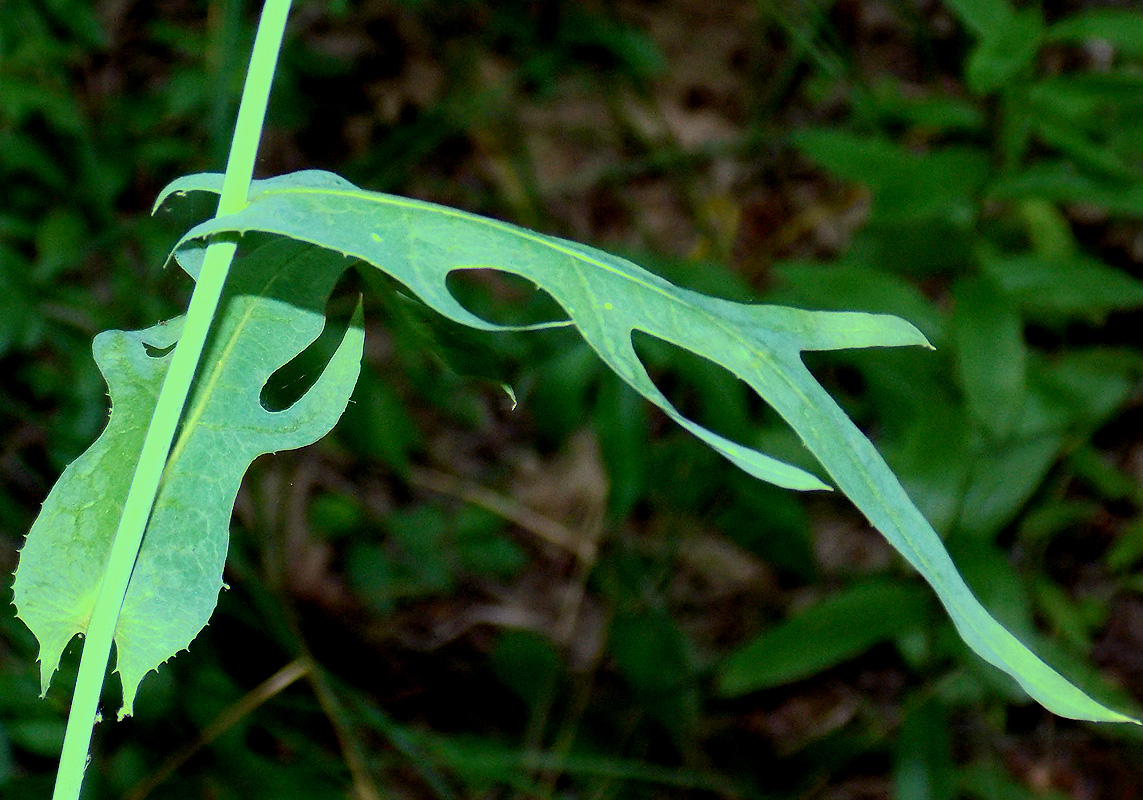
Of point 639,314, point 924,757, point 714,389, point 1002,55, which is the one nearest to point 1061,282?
point 1002,55

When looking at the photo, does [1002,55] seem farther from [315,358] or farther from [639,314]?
[639,314]

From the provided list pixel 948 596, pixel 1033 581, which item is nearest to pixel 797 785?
pixel 1033 581

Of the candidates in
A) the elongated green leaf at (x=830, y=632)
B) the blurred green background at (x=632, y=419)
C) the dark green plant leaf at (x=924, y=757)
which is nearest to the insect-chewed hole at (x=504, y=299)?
the blurred green background at (x=632, y=419)

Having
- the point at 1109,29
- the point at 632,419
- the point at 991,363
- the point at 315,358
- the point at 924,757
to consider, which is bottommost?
the point at 924,757

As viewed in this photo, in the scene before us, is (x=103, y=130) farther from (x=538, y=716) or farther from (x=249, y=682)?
(x=538, y=716)

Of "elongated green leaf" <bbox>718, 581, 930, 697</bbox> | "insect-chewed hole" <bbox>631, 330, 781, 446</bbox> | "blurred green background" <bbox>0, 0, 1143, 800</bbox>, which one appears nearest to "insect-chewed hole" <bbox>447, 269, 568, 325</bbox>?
"blurred green background" <bbox>0, 0, 1143, 800</bbox>

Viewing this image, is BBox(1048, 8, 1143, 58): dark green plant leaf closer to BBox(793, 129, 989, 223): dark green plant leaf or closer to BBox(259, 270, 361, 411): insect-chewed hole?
BBox(793, 129, 989, 223): dark green plant leaf

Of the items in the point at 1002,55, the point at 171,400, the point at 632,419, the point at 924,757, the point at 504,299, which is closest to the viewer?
the point at 171,400
